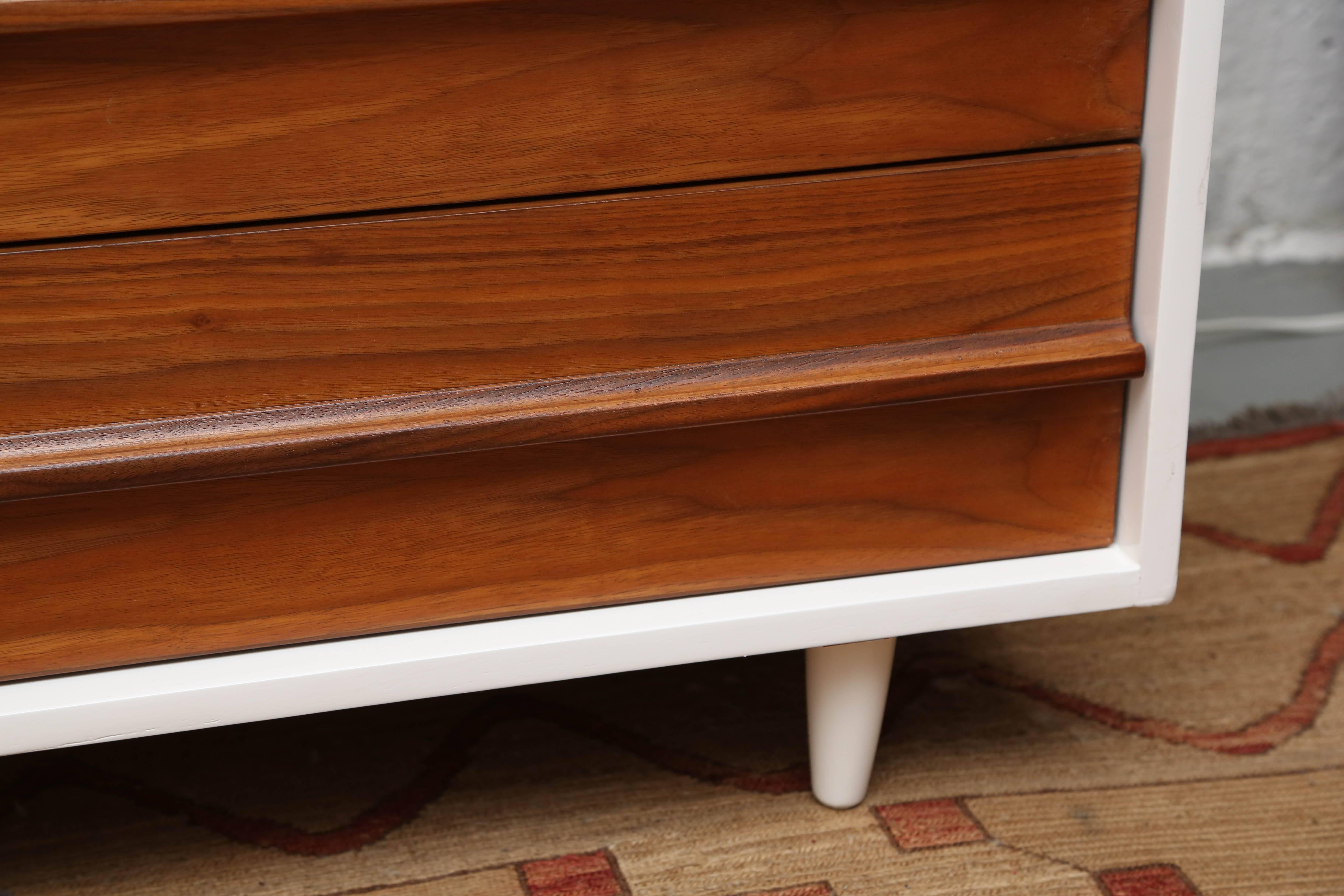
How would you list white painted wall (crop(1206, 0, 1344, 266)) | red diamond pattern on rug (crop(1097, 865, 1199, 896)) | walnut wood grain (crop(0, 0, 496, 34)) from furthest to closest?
white painted wall (crop(1206, 0, 1344, 266)), red diamond pattern on rug (crop(1097, 865, 1199, 896)), walnut wood grain (crop(0, 0, 496, 34))

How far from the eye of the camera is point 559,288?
1.55 feet

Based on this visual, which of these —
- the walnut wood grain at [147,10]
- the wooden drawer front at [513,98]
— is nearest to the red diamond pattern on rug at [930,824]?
the wooden drawer front at [513,98]

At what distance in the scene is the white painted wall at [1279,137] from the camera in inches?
42.7

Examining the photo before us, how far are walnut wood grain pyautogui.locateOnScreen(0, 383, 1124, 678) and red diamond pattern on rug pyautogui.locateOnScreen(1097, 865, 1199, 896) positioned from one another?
0.17 metres

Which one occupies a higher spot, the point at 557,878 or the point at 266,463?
the point at 266,463

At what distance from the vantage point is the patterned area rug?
1.83 feet

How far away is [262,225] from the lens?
454 mm

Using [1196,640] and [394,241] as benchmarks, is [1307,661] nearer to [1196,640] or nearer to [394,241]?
[1196,640]

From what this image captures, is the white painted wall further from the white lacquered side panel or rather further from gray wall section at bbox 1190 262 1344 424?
the white lacquered side panel

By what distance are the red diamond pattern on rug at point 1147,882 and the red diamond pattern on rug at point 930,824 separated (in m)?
0.06

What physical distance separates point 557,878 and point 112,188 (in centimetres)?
39

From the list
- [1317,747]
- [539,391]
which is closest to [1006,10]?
[539,391]

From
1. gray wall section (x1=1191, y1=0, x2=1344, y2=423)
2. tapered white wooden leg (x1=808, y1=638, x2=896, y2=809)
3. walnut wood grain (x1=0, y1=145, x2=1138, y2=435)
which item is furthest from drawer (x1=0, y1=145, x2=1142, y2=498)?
gray wall section (x1=1191, y1=0, x2=1344, y2=423)

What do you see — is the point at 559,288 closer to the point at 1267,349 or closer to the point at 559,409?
→ the point at 559,409
